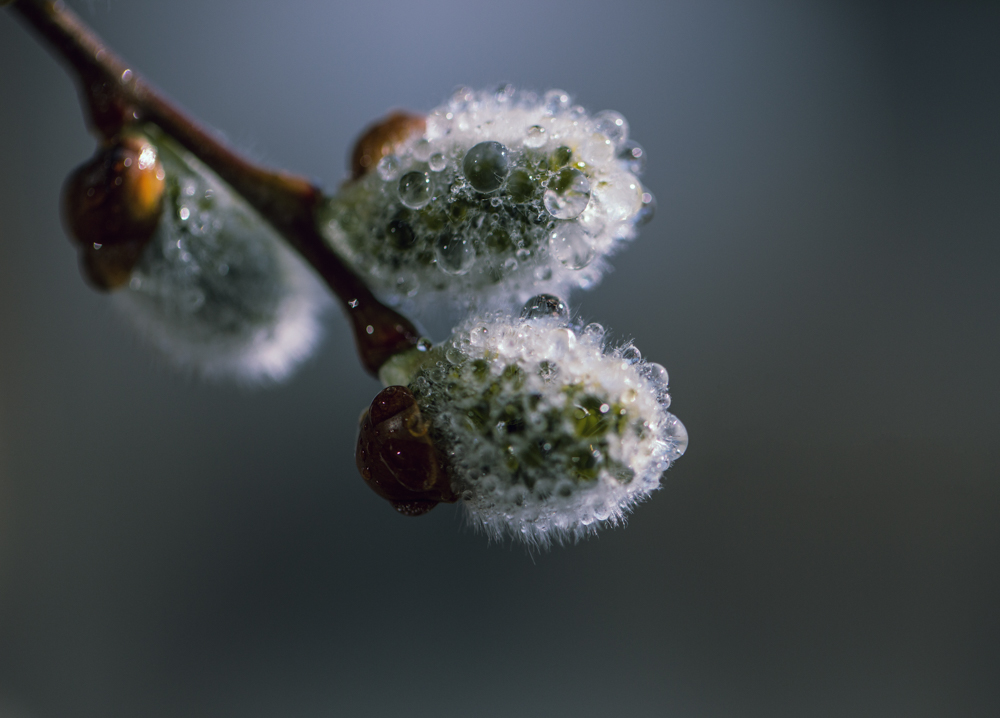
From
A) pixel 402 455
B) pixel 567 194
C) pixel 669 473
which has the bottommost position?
pixel 402 455

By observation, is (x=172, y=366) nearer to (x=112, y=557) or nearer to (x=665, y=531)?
(x=112, y=557)

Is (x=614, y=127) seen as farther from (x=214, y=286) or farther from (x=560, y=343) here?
(x=214, y=286)

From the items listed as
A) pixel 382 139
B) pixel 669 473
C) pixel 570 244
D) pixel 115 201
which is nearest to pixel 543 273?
pixel 570 244

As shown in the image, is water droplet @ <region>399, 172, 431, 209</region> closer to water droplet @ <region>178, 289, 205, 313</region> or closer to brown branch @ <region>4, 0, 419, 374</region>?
brown branch @ <region>4, 0, 419, 374</region>

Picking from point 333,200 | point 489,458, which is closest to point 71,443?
point 333,200

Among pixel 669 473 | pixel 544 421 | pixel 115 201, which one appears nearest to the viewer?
pixel 544 421

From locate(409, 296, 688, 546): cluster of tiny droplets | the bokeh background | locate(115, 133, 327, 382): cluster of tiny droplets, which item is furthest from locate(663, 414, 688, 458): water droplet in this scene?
the bokeh background
